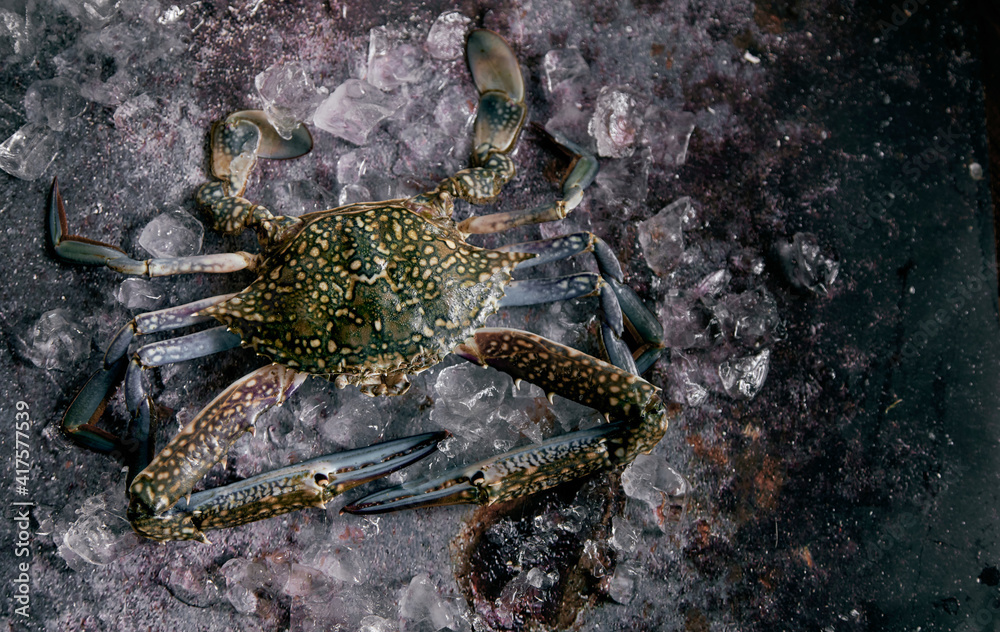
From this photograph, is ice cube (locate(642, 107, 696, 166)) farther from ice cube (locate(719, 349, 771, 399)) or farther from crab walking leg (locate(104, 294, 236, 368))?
crab walking leg (locate(104, 294, 236, 368))

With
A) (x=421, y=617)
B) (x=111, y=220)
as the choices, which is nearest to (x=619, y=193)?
(x=421, y=617)

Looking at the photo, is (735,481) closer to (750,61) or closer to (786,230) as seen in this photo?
(786,230)

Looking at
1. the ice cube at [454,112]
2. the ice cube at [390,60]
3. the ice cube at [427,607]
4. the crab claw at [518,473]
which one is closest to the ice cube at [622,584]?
the crab claw at [518,473]

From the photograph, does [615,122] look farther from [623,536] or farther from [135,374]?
[135,374]

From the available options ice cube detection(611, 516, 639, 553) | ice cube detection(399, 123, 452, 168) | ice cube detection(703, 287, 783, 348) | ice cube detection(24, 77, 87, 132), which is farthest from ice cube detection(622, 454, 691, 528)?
ice cube detection(24, 77, 87, 132)


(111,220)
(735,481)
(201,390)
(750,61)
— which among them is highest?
(750,61)
